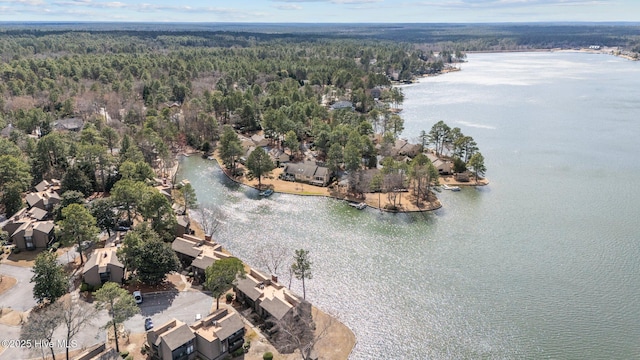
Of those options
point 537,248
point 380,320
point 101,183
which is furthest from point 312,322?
point 101,183

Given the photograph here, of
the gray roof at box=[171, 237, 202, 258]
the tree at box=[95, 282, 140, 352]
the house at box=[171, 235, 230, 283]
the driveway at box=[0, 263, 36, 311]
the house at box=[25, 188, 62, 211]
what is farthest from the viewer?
the house at box=[25, 188, 62, 211]

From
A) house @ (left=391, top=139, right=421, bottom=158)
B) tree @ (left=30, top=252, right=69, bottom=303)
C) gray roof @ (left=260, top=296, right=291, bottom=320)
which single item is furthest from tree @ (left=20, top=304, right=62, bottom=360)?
house @ (left=391, top=139, right=421, bottom=158)

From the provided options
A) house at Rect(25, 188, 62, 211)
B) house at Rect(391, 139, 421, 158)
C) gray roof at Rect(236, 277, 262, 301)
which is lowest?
gray roof at Rect(236, 277, 262, 301)

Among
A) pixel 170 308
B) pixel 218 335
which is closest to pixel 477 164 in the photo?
pixel 218 335

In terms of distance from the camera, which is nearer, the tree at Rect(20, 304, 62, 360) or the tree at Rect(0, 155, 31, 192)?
the tree at Rect(20, 304, 62, 360)

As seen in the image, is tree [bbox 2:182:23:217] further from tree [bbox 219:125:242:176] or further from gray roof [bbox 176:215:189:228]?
tree [bbox 219:125:242:176]

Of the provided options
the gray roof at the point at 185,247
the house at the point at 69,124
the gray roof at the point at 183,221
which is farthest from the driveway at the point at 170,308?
the house at the point at 69,124

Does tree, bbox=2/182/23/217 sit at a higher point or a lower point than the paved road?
higher

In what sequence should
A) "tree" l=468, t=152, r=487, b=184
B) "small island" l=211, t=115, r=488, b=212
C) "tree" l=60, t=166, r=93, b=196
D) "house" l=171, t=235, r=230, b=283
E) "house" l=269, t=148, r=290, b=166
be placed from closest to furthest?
"house" l=171, t=235, r=230, b=283
"tree" l=60, t=166, r=93, b=196
"small island" l=211, t=115, r=488, b=212
"tree" l=468, t=152, r=487, b=184
"house" l=269, t=148, r=290, b=166

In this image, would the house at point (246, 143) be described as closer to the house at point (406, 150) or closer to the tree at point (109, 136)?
the tree at point (109, 136)
